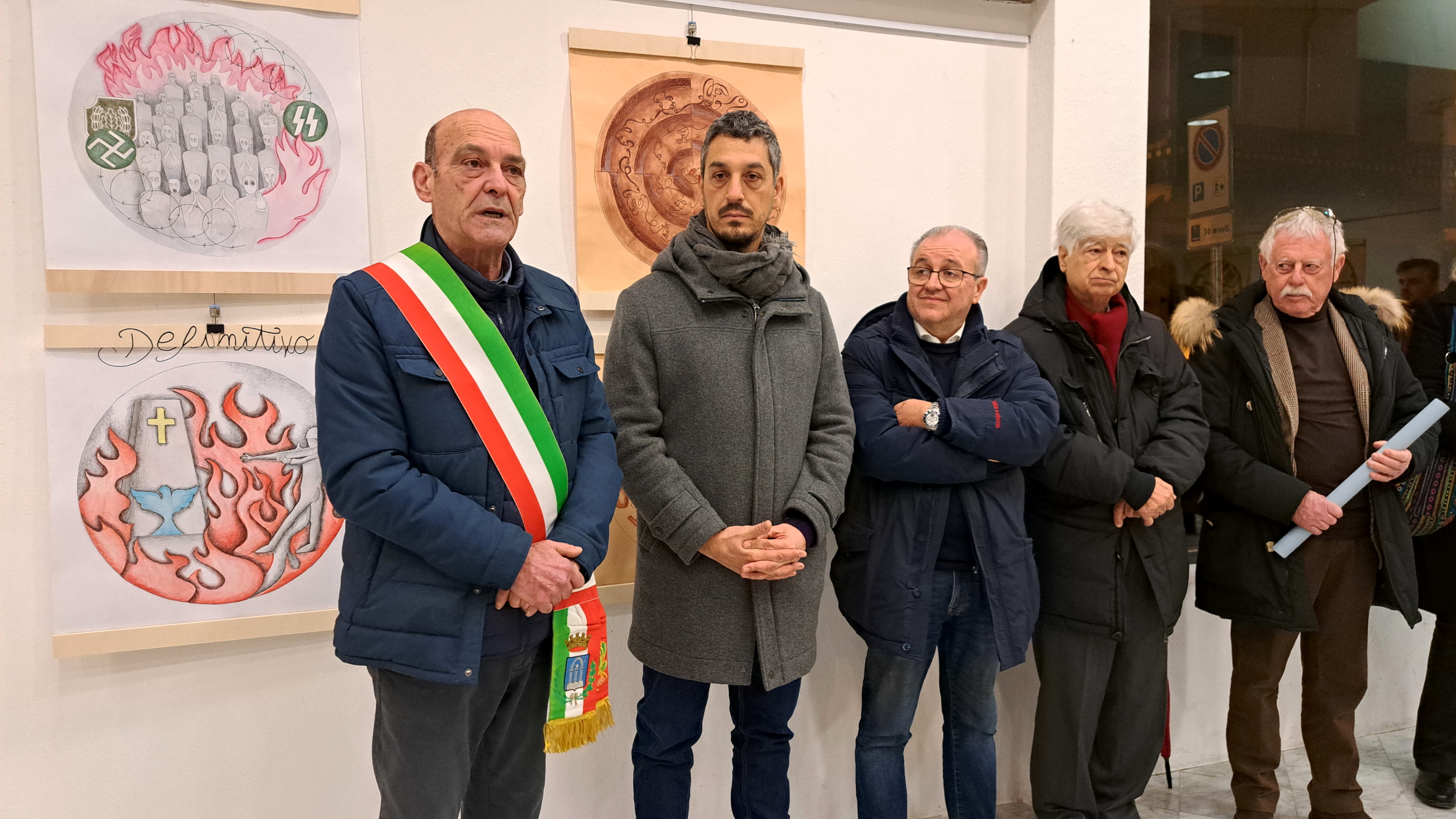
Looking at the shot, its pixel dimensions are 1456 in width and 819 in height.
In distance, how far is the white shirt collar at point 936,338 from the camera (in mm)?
2238

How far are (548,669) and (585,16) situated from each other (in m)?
1.64

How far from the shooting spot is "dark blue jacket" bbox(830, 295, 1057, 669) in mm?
2072

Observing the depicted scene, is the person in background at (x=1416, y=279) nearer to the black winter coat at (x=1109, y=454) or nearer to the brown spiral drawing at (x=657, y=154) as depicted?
the black winter coat at (x=1109, y=454)

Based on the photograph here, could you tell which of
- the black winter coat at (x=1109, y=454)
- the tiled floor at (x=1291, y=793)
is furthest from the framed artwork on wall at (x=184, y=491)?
the tiled floor at (x=1291, y=793)

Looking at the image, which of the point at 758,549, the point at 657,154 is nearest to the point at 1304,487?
the point at 758,549

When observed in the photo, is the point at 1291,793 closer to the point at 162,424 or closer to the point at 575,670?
the point at 575,670

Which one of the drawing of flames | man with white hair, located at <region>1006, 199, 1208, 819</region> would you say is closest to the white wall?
the drawing of flames

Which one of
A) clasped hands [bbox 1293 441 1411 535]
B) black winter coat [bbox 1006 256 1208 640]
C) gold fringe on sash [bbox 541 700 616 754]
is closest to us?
gold fringe on sash [bbox 541 700 616 754]

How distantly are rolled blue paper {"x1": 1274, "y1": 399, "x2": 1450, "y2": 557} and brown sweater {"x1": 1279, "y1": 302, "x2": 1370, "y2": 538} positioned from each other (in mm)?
53

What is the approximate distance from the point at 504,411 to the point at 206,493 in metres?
0.97

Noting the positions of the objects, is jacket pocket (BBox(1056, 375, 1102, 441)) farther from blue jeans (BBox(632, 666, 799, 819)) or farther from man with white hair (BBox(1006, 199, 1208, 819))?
blue jeans (BBox(632, 666, 799, 819))

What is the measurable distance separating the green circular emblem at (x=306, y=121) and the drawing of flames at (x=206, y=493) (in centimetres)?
56

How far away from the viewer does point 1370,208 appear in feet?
11.3

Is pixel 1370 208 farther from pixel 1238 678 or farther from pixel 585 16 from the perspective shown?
pixel 585 16
